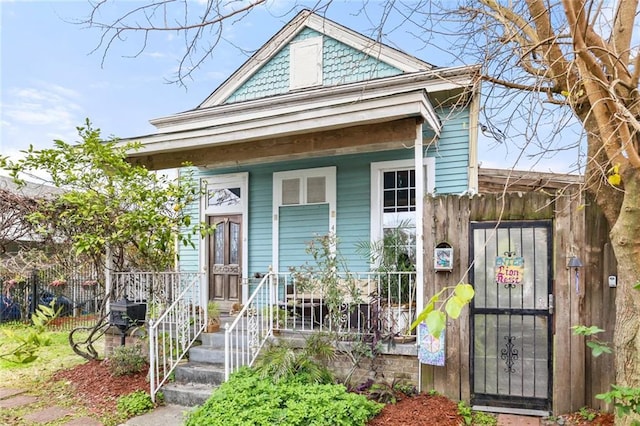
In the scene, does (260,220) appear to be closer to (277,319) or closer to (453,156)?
(277,319)

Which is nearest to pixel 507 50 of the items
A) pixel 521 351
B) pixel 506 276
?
pixel 506 276

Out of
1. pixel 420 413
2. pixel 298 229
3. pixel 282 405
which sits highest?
pixel 298 229

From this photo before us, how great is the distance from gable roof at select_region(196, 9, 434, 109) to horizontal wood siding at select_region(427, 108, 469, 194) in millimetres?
1200

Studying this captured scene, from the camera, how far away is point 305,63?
785 centimetres

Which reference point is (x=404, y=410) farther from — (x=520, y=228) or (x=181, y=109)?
(x=181, y=109)

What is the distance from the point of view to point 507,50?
3711 millimetres

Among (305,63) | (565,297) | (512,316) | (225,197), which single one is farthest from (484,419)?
(305,63)

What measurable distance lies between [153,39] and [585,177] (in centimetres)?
407

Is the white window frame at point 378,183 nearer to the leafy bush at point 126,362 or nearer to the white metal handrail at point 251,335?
the white metal handrail at point 251,335

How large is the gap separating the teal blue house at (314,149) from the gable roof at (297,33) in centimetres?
2

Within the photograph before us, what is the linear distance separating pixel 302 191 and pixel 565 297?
14.0 feet

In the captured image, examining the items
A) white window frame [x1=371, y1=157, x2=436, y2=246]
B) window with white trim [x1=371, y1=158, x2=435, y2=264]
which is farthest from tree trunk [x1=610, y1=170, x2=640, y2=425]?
white window frame [x1=371, y1=157, x2=436, y2=246]

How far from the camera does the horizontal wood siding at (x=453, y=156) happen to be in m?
6.07

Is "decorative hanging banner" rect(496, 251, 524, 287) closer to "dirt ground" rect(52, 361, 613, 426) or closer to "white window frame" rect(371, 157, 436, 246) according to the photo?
"dirt ground" rect(52, 361, 613, 426)
